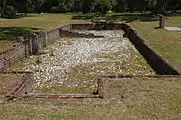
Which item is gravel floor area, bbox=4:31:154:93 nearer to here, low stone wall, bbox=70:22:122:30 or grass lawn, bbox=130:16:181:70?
grass lawn, bbox=130:16:181:70

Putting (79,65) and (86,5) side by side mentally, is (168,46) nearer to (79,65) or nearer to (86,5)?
(79,65)

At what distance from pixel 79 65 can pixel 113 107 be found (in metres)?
7.99

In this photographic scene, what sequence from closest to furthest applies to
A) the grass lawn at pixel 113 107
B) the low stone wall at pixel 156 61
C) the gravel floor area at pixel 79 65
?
the grass lawn at pixel 113 107
the gravel floor area at pixel 79 65
the low stone wall at pixel 156 61

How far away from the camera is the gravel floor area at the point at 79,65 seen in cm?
1266

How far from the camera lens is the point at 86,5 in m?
52.6

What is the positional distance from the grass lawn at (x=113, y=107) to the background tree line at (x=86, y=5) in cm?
3750

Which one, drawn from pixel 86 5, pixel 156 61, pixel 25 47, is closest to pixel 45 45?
pixel 25 47

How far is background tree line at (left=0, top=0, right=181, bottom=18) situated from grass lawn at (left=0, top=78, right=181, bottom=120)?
37.5 meters

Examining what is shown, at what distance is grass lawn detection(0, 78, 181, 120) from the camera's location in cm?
766

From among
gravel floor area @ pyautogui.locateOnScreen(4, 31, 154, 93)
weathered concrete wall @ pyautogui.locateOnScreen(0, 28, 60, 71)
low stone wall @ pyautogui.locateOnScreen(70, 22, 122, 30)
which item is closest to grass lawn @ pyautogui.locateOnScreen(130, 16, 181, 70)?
gravel floor area @ pyautogui.locateOnScreen(4, 31, 154, 93)

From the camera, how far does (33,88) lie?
12102 millimetres

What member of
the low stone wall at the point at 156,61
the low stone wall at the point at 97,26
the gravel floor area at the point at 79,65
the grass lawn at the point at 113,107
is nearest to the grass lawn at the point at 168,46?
the low stone wall at the point at 156,61

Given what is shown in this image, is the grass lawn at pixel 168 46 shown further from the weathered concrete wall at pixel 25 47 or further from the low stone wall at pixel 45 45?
the weathered concrete wall at pixel 25 47

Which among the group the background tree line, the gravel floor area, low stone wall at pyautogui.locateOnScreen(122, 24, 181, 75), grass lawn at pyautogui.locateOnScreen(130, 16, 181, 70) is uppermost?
the background tree line
